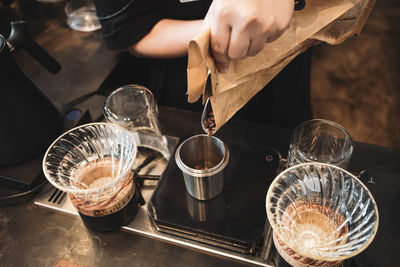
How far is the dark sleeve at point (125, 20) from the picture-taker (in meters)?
0.94

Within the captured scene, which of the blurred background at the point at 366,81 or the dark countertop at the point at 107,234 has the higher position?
the dark countertop at the point at 107,234

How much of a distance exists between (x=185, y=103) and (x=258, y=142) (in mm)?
409

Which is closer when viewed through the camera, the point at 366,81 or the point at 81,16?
the point at 81,16

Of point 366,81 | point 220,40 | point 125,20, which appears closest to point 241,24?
point 220,40

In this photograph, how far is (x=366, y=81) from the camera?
1984mm

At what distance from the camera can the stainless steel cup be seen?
2.13 ft

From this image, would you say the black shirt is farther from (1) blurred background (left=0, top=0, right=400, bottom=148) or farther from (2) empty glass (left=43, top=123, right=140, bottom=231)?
(1) blurred background (left=0, top=0, right=400, bottom=148)

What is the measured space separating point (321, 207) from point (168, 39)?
0.62m

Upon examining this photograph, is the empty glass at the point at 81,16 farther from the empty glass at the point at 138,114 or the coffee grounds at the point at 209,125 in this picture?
the coffee grounds at the point at 209,125

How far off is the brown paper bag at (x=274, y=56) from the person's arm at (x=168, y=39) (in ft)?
1.09

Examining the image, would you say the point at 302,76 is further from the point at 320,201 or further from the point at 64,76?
the point at 64,76

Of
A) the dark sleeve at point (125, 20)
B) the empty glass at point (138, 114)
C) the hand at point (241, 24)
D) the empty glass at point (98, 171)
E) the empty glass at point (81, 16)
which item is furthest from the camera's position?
the empty glass at point (81, 16)

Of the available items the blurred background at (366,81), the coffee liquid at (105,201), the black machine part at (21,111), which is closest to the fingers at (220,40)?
the coffee liquid at (105,201)

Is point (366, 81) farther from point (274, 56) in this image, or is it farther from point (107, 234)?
point (107, 234)
